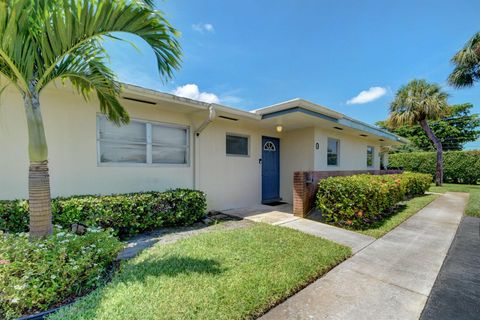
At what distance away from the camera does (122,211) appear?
4.26m

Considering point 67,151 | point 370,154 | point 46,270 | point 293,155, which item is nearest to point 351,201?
point 293,155

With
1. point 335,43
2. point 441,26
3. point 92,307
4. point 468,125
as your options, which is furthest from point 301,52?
point 468,125

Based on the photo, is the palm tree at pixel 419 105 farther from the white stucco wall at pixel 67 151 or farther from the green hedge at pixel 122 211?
the white stucco wall at pixel 67 151

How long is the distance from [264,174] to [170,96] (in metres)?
4.83

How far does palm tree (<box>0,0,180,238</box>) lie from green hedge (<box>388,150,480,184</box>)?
2321 cm

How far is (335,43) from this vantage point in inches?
353

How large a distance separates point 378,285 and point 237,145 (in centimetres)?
572

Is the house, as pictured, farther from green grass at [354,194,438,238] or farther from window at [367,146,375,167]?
window at [367,146,375,167]

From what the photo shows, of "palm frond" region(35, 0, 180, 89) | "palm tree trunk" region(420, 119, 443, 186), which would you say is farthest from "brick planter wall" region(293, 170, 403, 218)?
"palm tree trunk" region(420, 119, 443, 186)

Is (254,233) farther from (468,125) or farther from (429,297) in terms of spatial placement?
(468,125)

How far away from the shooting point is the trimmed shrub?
6.61 ft

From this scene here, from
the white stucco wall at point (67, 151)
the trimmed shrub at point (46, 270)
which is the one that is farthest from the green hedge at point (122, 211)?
the trimmed shrub at point (46, 270)

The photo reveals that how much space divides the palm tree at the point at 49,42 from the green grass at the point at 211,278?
1345mm

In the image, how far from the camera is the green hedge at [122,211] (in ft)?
11.5
